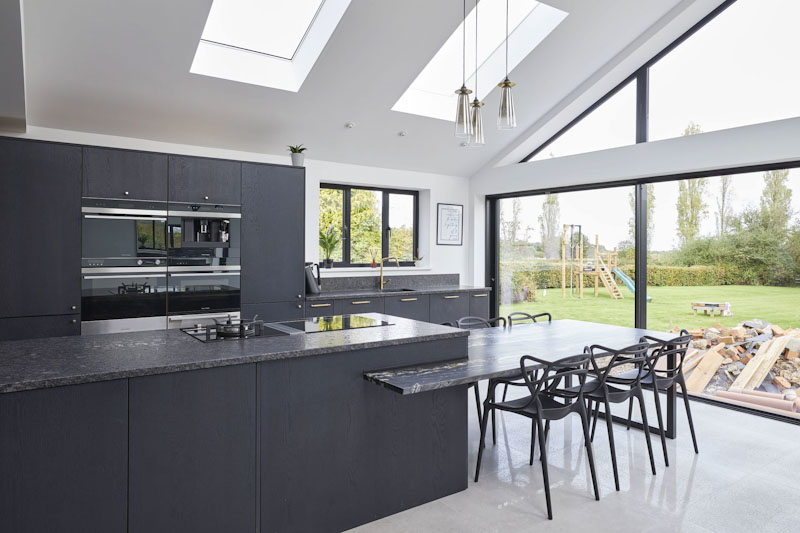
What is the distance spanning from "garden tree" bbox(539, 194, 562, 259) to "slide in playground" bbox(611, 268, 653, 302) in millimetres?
834

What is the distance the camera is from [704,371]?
466cm

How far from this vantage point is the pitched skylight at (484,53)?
448 centimetres

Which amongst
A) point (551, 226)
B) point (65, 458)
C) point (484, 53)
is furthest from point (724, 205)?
point (65, 458)

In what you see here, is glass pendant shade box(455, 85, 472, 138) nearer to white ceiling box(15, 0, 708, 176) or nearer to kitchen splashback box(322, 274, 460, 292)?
white ceiling box(15, 0, 708, 176)

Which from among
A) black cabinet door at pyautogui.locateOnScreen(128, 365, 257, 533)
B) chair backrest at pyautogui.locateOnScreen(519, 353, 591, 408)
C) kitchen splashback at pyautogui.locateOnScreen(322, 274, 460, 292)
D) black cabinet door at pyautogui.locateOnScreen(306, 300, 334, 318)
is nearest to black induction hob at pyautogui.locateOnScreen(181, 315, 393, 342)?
black cabinet door at pyautogui.locateOnScreen(128, 365, 257, 533)

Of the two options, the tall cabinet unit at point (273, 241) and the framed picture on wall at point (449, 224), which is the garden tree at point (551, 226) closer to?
the framed picture on wall at point (449, 224)

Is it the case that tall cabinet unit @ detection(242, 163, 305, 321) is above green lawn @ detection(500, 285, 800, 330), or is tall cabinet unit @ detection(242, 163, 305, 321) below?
above

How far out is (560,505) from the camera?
8.89 ft

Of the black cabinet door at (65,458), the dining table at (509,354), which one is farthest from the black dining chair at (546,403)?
the black cabinet door at (65,458)

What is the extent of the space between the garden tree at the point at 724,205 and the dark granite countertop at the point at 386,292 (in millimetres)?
2598

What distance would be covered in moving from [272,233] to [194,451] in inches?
109

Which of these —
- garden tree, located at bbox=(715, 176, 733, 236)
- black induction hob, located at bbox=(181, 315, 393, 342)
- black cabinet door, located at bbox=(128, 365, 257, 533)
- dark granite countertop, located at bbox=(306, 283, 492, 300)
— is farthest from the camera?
dark granite countertop, located at bbox=(306, 283, 492, 300)

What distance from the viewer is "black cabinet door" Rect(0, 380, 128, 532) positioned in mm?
1787

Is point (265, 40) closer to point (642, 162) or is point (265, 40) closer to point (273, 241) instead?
point (273, 241)
